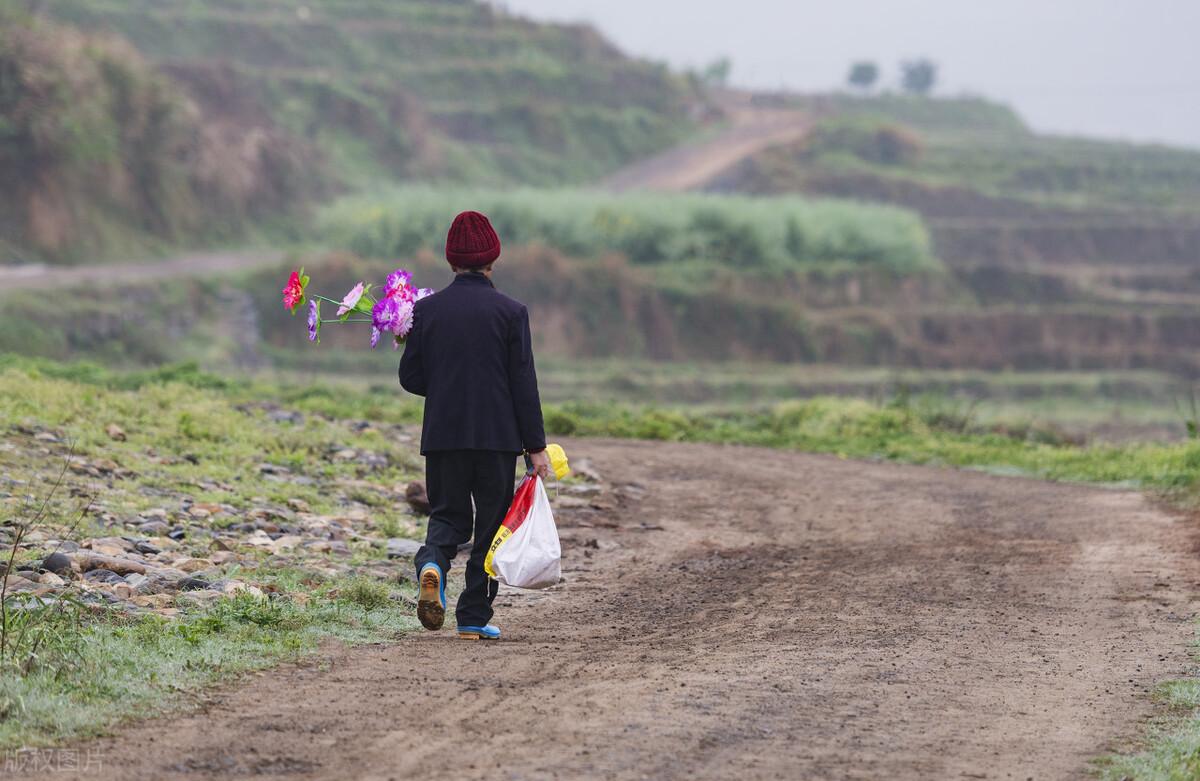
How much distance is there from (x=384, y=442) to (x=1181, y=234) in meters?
51.6

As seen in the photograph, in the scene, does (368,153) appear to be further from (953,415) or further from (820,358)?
(953,415)

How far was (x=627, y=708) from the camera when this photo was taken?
236 inches

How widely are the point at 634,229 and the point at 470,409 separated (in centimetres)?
3494

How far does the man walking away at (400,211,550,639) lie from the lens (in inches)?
294

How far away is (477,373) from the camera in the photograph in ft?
24.5

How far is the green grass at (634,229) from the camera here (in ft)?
134

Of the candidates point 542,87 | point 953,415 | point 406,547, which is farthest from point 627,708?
point 542,87

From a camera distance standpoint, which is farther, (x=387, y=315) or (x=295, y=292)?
(x=295, y=292)

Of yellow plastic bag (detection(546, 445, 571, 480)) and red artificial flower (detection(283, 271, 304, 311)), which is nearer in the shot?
yellow plastic bag (detection(546, 445, 571, 480))

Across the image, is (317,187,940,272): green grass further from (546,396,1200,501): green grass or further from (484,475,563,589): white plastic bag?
(484,475,563,589): white plastic bag

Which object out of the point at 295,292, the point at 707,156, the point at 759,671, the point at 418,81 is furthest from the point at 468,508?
the point at 418,81

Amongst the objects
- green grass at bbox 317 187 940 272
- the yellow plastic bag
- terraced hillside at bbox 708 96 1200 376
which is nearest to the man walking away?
the yellow plastic bag

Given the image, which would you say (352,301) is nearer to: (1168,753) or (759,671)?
(759,671)

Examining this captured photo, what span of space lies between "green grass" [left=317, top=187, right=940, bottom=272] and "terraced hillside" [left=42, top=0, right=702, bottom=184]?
42.0ft
